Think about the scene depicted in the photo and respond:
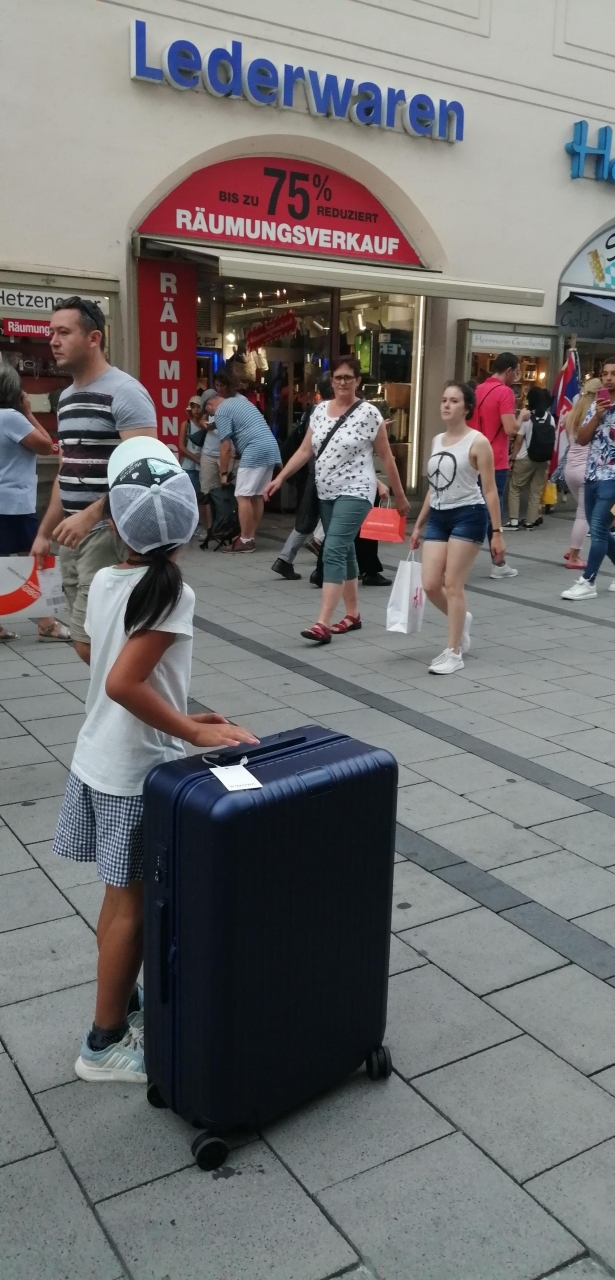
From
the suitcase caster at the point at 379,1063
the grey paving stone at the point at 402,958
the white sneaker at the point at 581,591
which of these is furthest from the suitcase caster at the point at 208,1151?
the white sneaker at the point at 581,591

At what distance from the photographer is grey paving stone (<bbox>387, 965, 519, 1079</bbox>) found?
105 inches

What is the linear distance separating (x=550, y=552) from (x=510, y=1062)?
9.03 meters

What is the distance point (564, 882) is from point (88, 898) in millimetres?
1590

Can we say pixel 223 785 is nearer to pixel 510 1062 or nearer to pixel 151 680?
pixel 151 680

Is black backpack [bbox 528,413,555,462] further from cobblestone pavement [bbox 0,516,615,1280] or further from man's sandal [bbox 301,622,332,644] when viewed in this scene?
cobblestone pavement [bbox 0,516,615,1280]

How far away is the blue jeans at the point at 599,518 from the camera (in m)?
8.18

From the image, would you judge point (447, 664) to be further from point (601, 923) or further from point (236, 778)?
point (236, 778)

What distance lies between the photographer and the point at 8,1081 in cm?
252

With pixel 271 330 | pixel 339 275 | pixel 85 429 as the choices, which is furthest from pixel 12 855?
pixel 271 330

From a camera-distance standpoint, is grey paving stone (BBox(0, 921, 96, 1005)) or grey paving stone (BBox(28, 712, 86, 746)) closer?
grey paving stone (BBox(0, 921, 96, 1005))

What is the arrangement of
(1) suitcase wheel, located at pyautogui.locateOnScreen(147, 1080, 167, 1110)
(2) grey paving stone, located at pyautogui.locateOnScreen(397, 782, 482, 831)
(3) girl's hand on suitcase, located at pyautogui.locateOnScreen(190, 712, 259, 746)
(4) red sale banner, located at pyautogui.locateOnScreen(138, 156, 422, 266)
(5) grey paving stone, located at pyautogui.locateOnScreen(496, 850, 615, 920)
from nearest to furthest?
(3) girl's hand on suitcase, located at pyautogui.locateOnScreen(190, 712, 259, 746) → (1) suitcase wheel, located at pyautogui.locateOnScreen(147, 1080, 167, 1110) → (5) grey paving stone, located at pyautogui.locateOnScreen(496, 850, 615, 920) → (2) grey paving stone, located at pyautogui.locateOnScreen(397, 782, 482, 831) → (4) red sale banner, located at pyautogui.locateOnScreen(138, 156, 422, 266)

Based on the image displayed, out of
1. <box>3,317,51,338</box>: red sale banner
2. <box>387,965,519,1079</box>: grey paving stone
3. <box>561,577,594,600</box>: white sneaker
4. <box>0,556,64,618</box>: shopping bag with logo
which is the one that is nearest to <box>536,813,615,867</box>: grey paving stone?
<box>387,965,519,1079</box>: grey paving stone

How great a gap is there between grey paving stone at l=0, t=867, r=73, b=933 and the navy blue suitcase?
99 centimetres

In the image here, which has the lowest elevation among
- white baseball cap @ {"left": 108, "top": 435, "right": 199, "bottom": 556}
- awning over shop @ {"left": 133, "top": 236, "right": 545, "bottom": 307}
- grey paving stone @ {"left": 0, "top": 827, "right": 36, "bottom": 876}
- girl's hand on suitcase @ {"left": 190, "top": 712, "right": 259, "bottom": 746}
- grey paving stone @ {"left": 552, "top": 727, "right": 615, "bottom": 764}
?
grey paving stone @ {"left": 552, "top": 727, "right": 615, "bottom": 764}
